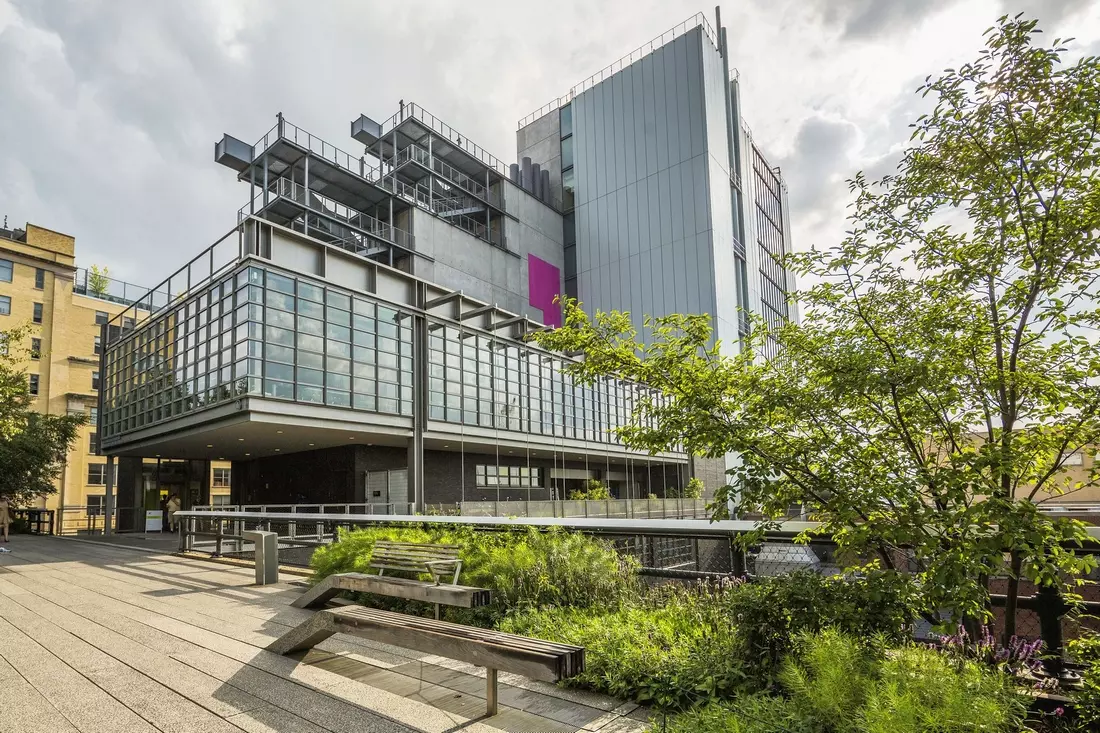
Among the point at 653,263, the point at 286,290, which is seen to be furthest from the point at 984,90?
the point at 653,263

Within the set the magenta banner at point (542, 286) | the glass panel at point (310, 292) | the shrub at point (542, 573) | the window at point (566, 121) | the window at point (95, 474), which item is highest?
the window at point (566, 121)

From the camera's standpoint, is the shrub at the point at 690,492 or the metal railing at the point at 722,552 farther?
the shrub at the point at 690,492

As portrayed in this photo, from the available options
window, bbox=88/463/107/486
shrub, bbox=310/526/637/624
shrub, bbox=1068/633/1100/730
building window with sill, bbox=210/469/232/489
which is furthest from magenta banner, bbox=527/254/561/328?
shrub, bbox=1068/633/1100/730

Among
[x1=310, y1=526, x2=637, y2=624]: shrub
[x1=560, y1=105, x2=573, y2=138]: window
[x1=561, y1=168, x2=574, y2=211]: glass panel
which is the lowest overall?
[x1=310, y1=526, x2=637, y2=624]: shrub

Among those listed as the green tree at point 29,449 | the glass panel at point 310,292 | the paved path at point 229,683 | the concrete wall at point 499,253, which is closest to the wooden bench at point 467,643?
the paved path at point 229,683

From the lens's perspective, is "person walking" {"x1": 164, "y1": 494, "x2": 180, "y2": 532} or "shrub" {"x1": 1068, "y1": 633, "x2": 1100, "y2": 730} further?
"person walking" {"x1": 164, "y1": 494, "x2": 180, "y2": 532}

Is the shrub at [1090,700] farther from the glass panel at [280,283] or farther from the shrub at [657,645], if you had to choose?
the glass panel at [280,283]

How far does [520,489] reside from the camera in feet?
113

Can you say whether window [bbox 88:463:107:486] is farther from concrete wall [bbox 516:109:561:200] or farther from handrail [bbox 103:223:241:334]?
concrete wall [bbox 516:109:561:200]

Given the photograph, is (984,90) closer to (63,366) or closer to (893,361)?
(893,361)

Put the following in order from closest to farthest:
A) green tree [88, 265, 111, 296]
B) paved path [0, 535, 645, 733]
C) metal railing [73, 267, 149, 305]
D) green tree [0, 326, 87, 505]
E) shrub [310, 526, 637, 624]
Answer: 1. paved path [0, 535, 645, 733]
2. shrub [310, 526, 637, 624]
3. green tree [0, 326, 87, 505]
4. metal railing [73, 267, 149, 305]
5. green tree [88, 265, 111, 296]

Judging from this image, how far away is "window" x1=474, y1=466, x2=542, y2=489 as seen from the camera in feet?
104

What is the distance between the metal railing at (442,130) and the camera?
42312mm

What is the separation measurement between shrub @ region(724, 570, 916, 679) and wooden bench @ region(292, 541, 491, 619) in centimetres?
240
